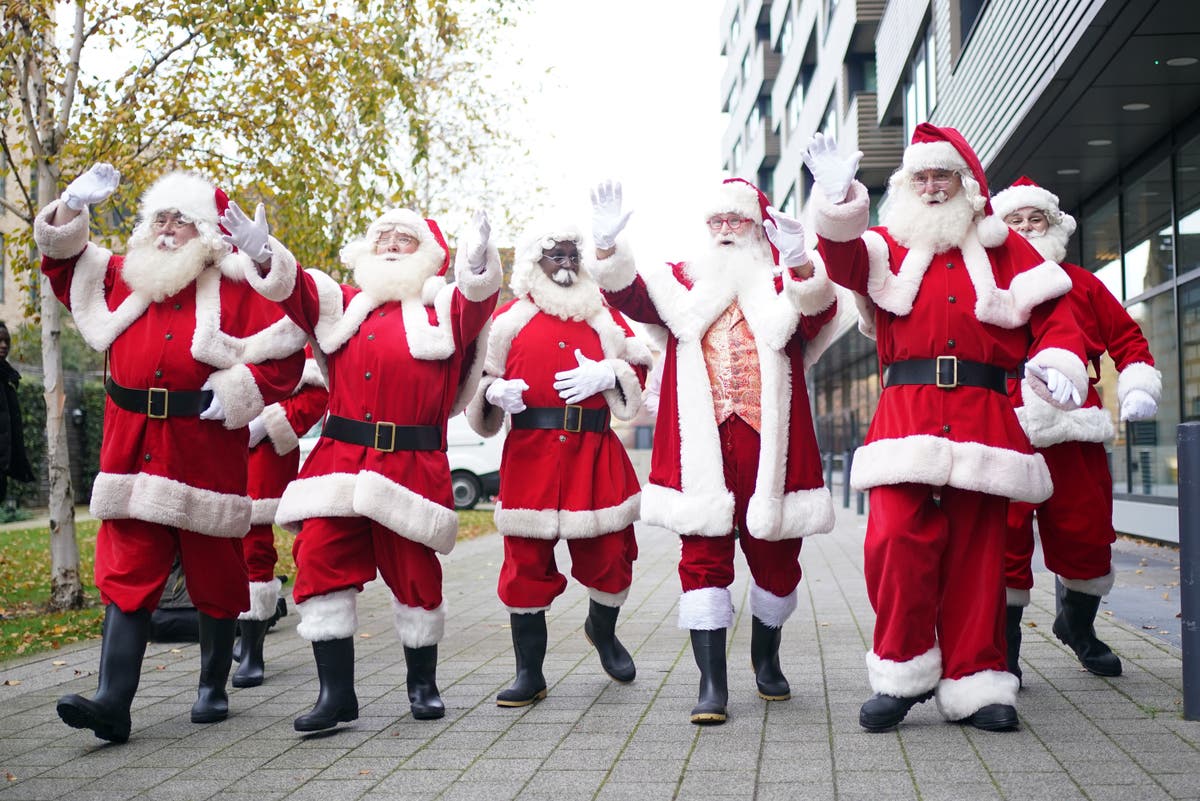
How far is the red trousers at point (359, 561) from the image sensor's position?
16.5 feet

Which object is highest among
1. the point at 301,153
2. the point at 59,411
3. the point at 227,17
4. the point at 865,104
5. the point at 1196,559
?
the point at 865,104

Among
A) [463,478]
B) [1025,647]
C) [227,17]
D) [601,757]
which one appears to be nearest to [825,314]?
[601,757]

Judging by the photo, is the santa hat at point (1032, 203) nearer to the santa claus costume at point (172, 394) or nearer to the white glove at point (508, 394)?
the white glove at point (508, 394)

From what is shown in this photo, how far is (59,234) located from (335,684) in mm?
2105

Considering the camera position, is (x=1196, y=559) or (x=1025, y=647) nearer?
(x=1196, y=559)

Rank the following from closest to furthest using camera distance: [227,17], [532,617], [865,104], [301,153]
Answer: [532,617] < [227,17] < [301,153] < [865,104]

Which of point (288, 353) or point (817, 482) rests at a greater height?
point (288, 353)

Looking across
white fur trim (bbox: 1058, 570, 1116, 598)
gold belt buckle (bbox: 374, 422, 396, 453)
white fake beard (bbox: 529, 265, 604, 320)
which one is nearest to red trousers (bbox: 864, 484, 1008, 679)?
white fur trim (bbox: 1058, 570, 1116, 598)

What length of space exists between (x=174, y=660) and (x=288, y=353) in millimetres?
2263

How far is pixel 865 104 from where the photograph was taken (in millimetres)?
25125

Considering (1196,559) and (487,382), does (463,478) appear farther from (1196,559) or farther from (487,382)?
(1196,559)

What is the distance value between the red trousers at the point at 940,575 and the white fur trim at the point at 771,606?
0.55 m

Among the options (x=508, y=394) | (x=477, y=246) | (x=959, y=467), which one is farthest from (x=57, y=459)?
(x=959, y=467)

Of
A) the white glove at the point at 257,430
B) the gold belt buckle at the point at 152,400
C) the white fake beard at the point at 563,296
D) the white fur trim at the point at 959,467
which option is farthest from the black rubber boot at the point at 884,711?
the white glove at the point at 257,430
